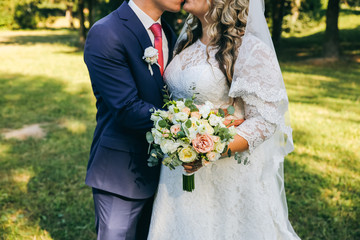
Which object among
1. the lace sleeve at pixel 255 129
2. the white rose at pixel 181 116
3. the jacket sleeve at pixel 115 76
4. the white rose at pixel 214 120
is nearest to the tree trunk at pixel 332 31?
the lace sleeve at pixel 255 129

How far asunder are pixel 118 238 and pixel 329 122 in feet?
19.6

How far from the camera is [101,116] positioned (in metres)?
2.50

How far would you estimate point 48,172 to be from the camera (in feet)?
16.5

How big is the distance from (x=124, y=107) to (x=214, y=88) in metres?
0.60

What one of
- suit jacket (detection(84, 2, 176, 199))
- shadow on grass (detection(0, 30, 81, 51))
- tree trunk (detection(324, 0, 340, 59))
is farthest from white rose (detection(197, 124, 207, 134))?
shadow on grass (detection(0, 30, 81, 51))

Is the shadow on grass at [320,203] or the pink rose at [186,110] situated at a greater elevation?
the pink rose at [186,110]

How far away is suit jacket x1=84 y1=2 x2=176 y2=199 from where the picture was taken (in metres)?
2.16

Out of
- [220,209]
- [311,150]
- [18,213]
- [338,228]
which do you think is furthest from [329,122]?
[18,213]

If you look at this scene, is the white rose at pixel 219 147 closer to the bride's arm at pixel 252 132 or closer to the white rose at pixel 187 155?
the white rose at pixel 187 155

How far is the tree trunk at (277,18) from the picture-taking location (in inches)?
711

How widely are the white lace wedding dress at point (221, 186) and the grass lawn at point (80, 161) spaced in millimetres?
1634

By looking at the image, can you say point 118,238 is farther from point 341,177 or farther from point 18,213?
point 341,177

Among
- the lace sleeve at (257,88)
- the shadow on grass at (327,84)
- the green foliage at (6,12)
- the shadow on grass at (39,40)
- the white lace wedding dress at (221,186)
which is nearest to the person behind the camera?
the lace sleeve at (257,88)

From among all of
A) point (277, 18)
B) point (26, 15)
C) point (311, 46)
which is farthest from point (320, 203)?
point (26, 15)
